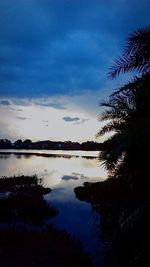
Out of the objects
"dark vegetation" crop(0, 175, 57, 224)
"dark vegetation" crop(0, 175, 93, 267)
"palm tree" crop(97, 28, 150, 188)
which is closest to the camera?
"palm tree" crop(97, 28, 150, 188)

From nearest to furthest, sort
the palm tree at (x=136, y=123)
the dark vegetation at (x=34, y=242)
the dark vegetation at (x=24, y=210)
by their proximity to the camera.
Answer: the palm tree at (x=136, y=123), the dark vegetation at (x=34, y=242), the dark vegetation at (x=24, y=210)

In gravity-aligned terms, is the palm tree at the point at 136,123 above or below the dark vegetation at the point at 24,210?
above

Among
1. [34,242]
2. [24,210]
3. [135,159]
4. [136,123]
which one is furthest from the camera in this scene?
[24,210]

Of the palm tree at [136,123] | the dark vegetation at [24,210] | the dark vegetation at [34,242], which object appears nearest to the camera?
the palm tree at [136,123]

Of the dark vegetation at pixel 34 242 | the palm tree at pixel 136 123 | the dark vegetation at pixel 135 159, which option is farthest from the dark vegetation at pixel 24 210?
the palm tree at pixel 136 123

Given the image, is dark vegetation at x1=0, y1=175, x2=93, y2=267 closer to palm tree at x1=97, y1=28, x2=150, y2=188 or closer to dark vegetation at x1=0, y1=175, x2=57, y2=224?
dark vegetation at x1=0, y1=175, x2=57, y2=224

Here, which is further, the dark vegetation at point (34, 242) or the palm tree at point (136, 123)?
the dark vegetation at point (34, 242)

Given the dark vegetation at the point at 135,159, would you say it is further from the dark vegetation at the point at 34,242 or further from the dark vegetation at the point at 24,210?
the dark vegetation at the point at 24,210

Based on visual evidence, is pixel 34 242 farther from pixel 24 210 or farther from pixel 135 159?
pixel 24 210

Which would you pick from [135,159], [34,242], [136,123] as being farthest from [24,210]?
[136,123]

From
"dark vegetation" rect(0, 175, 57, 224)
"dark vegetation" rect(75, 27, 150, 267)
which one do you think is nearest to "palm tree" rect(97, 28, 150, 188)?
"dark vegetation" rect(75, 27, 150, 267)

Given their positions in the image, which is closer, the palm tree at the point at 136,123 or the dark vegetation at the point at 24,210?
the palm tree at the point at 136,123

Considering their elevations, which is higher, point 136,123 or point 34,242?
point 136,123

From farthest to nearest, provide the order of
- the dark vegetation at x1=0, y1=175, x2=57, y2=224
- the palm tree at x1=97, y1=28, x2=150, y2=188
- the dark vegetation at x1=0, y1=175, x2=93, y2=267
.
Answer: the dark vegetation at x1=0, y1=175, x2=57, y2=224 < the dark vegetation at x1=0, y1=175, x2=93, y2=267 < the palm tree at x1=97, y1=28, x2=150, y2=188
